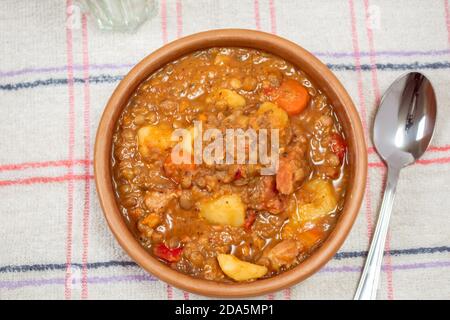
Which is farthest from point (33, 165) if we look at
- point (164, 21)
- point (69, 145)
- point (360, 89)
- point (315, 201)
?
point (360, 89)

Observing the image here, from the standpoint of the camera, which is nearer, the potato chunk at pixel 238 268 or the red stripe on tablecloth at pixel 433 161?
the potato chunk at pixel 238 268

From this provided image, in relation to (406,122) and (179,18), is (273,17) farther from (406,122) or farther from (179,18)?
(406,122)

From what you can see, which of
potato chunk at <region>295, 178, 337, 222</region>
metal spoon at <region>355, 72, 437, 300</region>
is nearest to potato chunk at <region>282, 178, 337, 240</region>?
potato chunk at <region>295, 178, 337, 222</region>

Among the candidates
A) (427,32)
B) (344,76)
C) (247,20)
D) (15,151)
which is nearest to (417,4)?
(427,32)

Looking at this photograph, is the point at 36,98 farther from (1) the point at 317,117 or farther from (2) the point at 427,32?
(2) the point at 427,32

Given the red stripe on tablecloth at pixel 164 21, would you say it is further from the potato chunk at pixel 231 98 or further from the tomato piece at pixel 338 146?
the tomato piece at pixel 338 146

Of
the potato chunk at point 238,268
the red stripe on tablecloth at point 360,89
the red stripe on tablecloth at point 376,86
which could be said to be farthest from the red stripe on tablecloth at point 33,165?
the red stripe on tablecloth at point 376,86
